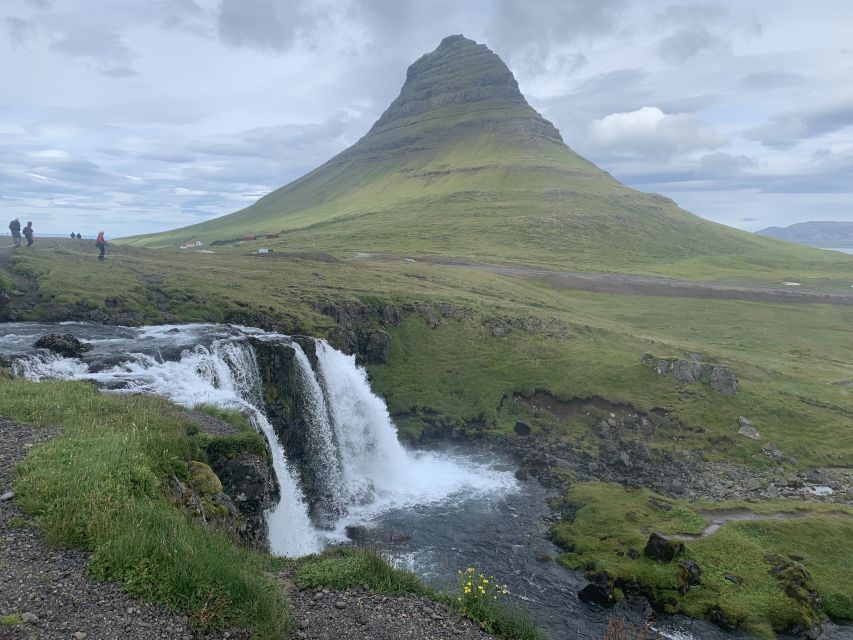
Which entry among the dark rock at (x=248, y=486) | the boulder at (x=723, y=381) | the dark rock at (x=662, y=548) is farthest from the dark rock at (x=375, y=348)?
the dark rock at (x=248, y=486)

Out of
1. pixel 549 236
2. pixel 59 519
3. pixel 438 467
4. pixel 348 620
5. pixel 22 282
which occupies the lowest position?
pixel 438 467

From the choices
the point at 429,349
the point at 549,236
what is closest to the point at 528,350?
the point at 429,349

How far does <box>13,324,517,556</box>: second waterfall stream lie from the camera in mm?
28797

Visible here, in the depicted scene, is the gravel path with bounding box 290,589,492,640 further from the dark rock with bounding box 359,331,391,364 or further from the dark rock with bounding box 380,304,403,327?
the dark rock with bounding box 380,304,403,327

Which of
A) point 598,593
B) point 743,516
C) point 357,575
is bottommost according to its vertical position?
point 598,593

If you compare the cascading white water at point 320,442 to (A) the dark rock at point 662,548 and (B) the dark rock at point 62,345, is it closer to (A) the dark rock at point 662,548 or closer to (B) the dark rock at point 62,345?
(B) the dark rock at point 62,345

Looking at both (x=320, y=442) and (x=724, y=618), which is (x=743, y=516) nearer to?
(x=724, y=618)

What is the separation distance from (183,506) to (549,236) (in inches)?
6324

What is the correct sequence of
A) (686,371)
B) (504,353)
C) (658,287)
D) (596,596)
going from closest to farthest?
(596,596)
(686,371)
(504,353)
(658,287)

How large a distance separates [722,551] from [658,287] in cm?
9229

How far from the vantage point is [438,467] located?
42.1 m

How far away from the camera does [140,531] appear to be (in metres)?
13.4

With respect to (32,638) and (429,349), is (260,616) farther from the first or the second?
(429,349)

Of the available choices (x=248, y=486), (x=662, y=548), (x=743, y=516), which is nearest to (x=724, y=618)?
(x=662, y=548)
